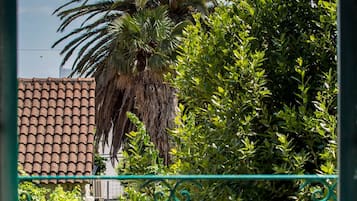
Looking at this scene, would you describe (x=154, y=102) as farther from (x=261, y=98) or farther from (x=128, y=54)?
(x=261, y=98)

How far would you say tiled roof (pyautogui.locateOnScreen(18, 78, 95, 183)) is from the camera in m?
8.24

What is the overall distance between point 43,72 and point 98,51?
163cm

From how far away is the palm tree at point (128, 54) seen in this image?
943cm

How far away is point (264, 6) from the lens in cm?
342

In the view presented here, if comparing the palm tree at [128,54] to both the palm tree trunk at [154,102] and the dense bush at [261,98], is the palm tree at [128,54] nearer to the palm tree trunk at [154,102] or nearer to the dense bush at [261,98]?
the palm tree trunk at [154,102]

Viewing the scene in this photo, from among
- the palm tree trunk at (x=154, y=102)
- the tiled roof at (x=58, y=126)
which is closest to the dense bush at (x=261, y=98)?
the tiled roof at (x=58, y=126)

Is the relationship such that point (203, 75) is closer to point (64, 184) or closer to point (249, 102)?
point (249, 102)
